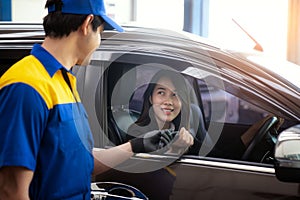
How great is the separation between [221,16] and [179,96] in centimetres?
390

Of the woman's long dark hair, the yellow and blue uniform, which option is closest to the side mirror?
the woman's long dark hair

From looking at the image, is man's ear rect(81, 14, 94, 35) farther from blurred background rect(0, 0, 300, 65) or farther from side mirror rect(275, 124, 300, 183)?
blurred background rect(0, 0, 300, 65)

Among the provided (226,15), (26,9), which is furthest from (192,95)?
(226,15)

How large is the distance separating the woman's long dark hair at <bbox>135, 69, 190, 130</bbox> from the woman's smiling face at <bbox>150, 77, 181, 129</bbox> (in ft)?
0.05

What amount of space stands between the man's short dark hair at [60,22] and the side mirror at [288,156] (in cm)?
76

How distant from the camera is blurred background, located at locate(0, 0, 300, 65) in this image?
17.3 ft

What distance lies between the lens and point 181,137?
73.4 inches

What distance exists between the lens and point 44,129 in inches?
52.6

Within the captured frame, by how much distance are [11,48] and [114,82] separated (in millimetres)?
447

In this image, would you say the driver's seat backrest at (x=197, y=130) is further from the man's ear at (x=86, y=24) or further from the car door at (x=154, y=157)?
the man's ear at (x=86, y=24)

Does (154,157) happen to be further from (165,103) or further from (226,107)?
(226,107)

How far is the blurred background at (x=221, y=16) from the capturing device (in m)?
5.27

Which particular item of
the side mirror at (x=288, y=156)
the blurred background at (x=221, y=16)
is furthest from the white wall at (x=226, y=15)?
the side mirror at (x=288, y=156)

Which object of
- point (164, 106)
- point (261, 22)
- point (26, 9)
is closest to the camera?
point (164, 106)
